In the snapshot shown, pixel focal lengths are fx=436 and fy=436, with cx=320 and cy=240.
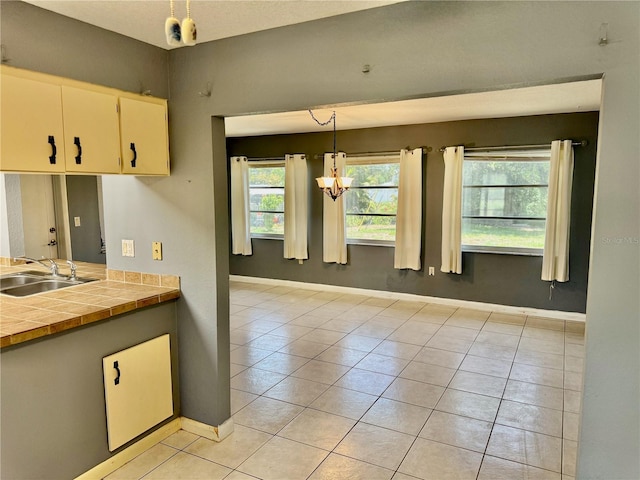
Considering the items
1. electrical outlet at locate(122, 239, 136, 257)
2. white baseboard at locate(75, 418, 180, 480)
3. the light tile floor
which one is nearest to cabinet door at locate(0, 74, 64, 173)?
electrical outlet at locate(122, 239, 136, 257)

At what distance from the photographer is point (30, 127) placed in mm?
1997

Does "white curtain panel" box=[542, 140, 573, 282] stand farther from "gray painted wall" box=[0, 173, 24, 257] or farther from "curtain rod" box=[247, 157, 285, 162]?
"gray painted wall" box=[0, 173, 24, 257]

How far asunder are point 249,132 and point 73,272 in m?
4.20

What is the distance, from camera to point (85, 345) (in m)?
2.24

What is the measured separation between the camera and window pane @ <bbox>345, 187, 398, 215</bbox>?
623 centimetres

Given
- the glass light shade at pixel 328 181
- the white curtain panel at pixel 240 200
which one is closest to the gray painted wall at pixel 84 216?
the glass light shade at pixel 328 181

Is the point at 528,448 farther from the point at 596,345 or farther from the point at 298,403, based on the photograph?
the point at 298,403

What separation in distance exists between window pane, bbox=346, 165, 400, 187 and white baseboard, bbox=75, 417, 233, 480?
423 centimetres

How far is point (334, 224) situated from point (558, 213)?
2.91 meters

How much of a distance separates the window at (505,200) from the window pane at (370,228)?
1.03 meters

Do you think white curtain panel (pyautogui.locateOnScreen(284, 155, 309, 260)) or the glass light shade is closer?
the glass light shade

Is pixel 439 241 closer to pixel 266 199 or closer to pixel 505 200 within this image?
pixel 505 200

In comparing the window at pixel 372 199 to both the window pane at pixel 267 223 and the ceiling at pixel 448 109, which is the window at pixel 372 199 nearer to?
the ceiling at pixel 448 109

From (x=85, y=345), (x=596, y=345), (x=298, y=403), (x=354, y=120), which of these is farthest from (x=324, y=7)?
(x=354, y=120)
